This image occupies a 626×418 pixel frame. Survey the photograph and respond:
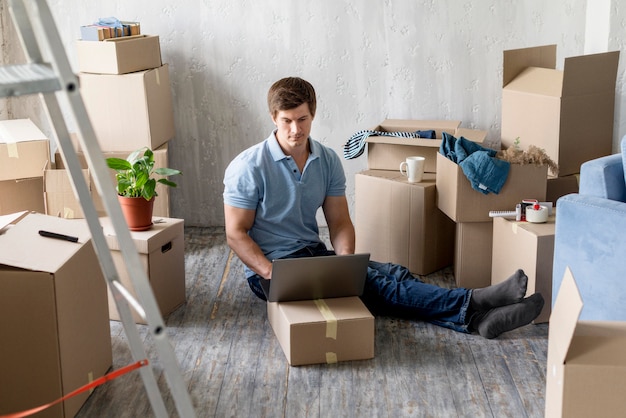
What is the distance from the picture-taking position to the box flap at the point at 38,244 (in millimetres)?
2262

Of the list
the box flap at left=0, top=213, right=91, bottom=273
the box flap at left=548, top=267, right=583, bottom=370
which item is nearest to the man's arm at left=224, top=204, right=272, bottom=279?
the box flap at left=0, top=213, right=91, bottom=273

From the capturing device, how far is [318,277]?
9.20 ft

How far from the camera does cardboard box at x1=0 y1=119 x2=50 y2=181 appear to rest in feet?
11.5

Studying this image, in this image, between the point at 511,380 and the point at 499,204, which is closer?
the point at 511,380

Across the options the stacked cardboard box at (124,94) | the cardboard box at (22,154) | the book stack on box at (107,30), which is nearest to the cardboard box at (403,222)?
the stacked cardboard box at (124,94)

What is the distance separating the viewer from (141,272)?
1293 millimetres

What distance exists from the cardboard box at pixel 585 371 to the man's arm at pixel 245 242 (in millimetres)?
1282

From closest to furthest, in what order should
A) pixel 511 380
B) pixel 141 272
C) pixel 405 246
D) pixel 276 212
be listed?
pixel 141 272
pixel 511 380
pixel 276 212
pixel 405 246

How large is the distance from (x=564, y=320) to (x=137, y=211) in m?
1.72

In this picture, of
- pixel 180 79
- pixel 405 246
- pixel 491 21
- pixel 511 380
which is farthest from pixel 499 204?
pixel 180 79

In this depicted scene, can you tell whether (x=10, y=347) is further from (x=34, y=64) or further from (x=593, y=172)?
(x=593, y=172)

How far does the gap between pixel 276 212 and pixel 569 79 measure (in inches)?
53.6

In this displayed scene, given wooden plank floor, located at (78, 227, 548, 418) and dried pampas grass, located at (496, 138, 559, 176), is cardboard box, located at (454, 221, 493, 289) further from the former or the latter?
wooden plank floor, located at (78, 227, 548, 418)

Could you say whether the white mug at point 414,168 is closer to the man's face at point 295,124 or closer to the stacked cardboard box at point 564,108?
the stacked cardboard box at point 564,108
